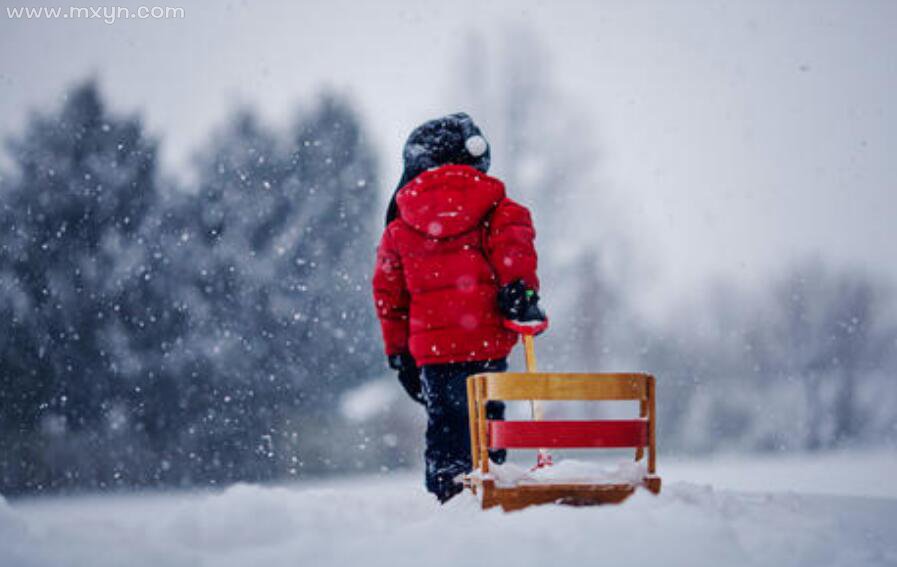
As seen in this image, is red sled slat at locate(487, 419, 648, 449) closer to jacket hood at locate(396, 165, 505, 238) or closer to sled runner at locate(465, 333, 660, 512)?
sled runner at locate(465, 333, 660, 512)

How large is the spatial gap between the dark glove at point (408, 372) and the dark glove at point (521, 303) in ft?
2.41

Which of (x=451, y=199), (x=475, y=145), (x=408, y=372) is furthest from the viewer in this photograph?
(x=408, y=372)

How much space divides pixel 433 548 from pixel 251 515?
0.86 metres

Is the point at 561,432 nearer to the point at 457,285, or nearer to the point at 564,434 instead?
the point at 564,434

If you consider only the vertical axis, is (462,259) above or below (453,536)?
above

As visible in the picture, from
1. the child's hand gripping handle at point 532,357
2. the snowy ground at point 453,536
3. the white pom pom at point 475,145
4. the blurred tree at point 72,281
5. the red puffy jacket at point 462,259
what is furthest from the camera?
the blurred tree at point 72,281

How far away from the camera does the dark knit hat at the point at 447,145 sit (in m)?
4.62

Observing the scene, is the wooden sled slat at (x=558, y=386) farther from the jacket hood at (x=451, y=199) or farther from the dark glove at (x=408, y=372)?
the dark glove at (x=408, y=372)

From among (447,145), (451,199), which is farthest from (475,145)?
(451,199)

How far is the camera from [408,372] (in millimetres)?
4707

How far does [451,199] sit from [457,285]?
0.38 meters


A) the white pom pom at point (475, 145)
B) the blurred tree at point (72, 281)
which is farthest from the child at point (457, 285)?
the blurred tree at point (72, 281)

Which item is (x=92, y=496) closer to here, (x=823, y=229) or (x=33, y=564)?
(x=33, y=564)

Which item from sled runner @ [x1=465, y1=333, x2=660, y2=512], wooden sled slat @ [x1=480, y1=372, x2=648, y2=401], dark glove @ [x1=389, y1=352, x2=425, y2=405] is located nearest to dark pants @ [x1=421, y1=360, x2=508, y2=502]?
dark glove @ [x1=389, y1=352, x2=425, y2=405]
